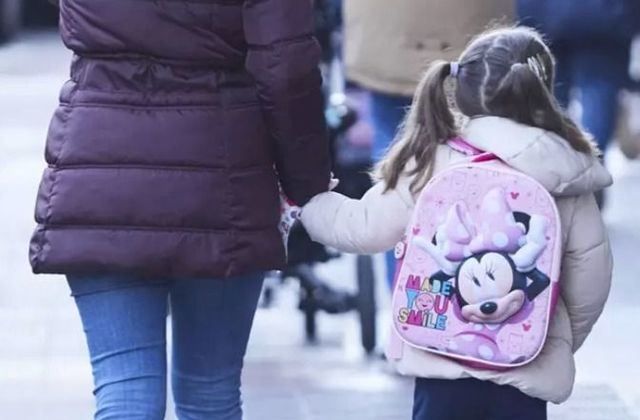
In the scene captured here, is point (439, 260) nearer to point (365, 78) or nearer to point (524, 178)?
point (524, 178)

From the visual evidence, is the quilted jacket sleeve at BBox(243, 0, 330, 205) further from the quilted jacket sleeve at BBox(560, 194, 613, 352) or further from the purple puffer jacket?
the quilted jacket sleeve at BBox(560, 194, 613, 352)

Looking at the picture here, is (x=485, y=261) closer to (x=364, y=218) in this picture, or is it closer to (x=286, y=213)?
(x=364, y=218)

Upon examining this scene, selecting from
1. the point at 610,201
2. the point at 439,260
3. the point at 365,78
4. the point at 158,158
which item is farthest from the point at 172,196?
the point at 610,201

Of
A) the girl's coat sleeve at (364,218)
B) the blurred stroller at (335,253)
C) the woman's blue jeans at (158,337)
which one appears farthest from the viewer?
the blurred stroller at (335,253)

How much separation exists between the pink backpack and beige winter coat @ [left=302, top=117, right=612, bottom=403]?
0.13 feet

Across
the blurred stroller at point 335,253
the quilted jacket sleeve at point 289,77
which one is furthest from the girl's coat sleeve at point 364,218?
the blurred stroller at point 335,253

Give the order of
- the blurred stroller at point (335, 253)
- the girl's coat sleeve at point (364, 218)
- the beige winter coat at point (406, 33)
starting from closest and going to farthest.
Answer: the girl's coat sleeve at point (364, 218)
the beige winter coat at point (406, 33)
the blurred stroller at point (335, 253)

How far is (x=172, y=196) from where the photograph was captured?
3518 millimetres

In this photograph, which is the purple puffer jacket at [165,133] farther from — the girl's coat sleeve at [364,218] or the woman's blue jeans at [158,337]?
the girl's coat sleeve at [364,218]

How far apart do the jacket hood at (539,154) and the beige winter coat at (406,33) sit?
1.75m

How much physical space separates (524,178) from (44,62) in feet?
38.2

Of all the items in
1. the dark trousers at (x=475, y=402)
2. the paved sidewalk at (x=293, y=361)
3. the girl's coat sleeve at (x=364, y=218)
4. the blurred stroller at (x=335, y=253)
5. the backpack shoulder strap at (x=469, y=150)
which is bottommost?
the paved sidewalk at (x=293, y=361)

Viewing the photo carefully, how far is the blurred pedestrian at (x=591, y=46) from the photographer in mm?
6953

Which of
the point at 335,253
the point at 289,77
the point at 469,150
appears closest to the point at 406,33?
the point at 335,253
